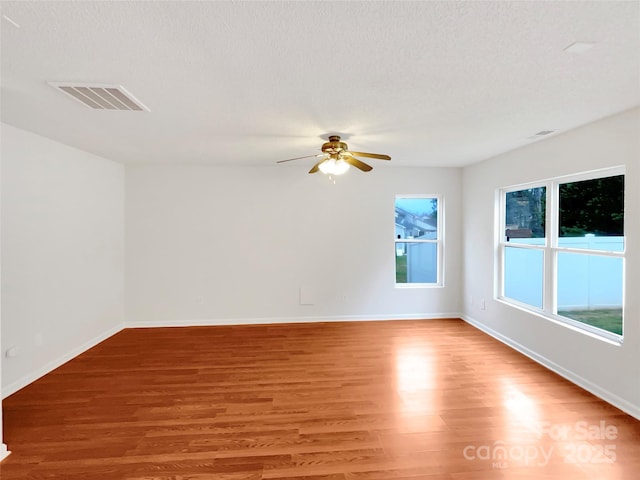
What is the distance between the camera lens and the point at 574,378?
304 cm

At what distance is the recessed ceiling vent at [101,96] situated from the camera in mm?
2074

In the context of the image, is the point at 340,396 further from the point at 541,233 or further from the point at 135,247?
the point at 135,247

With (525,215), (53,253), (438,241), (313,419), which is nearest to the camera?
(313,419)

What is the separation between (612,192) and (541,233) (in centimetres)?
91

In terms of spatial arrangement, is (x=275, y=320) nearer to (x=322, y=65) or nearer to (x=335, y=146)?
(x=335, y=146)

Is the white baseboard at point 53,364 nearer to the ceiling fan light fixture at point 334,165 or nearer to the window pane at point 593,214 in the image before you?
the ceiling fan light fixture at point 334,165

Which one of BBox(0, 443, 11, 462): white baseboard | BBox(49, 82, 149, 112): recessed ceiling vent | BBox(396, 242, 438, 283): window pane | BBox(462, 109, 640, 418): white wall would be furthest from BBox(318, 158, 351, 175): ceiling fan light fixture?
BBox(0, 443, 11, 462): white baseboard

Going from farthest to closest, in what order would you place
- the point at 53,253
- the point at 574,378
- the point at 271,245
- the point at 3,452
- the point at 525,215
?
the point at 271,245
the point at 525,215
the point at 53,253
the point at 574,378
the point at 3,452

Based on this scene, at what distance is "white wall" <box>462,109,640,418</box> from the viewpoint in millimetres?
2537

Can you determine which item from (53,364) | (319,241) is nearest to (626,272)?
(319,241)

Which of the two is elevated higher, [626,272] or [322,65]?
[322,65]

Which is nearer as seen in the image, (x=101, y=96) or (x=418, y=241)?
(x=101, y=96)

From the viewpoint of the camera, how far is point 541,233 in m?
3.67

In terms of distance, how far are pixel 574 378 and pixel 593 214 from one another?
166 cm
